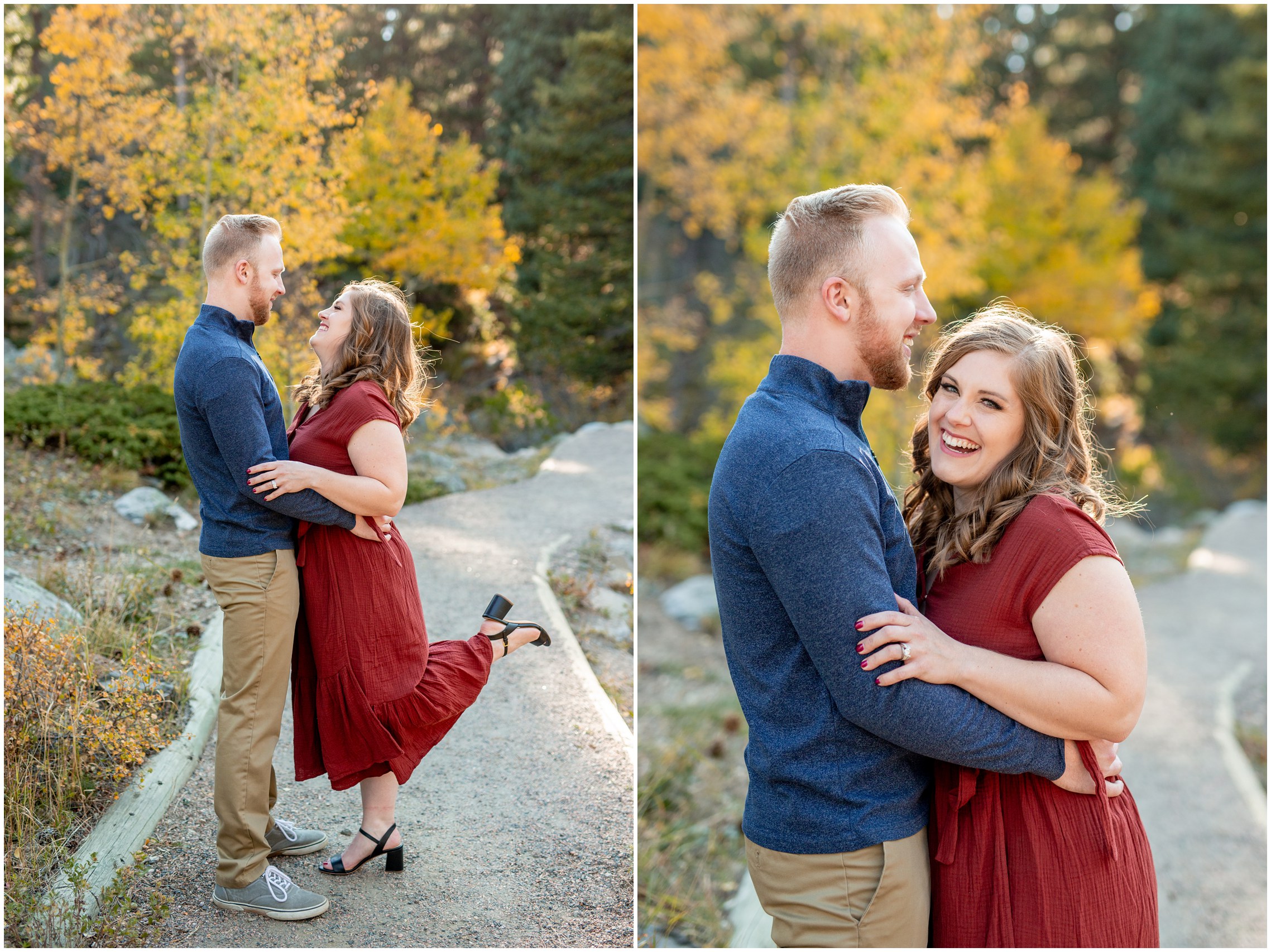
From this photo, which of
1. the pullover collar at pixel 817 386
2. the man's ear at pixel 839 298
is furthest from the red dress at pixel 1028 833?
the man's ear at pixel 839 298

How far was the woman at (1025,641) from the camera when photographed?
166 cm

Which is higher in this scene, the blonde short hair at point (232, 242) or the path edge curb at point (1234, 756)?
the blonde short hair at point (232, 242)

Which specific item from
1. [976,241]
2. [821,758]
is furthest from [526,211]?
[976,241]

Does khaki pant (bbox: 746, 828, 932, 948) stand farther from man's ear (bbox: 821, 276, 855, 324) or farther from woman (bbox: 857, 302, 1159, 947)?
man's ear (bbox: 821, 276, 855, 324)

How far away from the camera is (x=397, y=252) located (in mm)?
4648

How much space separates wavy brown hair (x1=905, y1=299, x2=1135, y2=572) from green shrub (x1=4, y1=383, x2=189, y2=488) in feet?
11.3

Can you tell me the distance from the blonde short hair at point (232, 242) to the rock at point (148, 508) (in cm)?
203

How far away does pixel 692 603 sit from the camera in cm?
712

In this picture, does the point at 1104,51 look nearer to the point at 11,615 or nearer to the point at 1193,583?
the point at 1193,583

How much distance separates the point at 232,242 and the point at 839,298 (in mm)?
1723

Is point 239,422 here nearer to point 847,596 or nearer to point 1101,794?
point 847,596

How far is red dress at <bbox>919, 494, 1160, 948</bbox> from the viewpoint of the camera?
1739 mm

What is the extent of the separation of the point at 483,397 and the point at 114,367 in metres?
1.68

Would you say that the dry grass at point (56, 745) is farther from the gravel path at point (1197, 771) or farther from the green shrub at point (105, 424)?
the gravel path at point (1197, 771)
